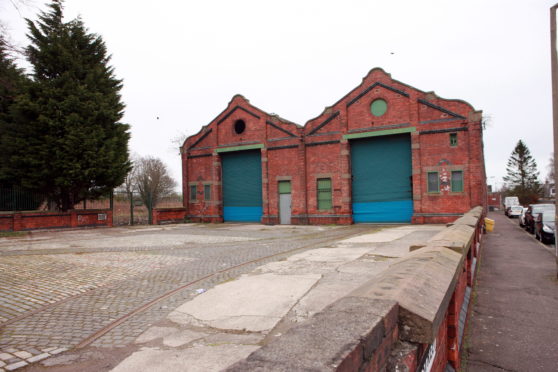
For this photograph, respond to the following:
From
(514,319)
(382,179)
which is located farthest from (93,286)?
(382,179)

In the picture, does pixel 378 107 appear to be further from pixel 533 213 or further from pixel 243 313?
pixel 243 313

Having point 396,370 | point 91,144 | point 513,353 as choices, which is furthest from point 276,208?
point 396,370

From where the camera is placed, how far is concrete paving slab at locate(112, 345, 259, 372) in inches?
132

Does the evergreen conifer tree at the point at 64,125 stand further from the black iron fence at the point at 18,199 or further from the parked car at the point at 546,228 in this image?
the parked car at the point at 546,228

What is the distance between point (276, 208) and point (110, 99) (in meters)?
13.0

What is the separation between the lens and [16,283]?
7.11 m

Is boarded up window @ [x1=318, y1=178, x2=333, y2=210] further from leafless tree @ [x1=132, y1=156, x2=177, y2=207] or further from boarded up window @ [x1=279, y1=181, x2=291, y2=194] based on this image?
leafless tree @ [x1=132, y1=156, x2=177, y2=207]

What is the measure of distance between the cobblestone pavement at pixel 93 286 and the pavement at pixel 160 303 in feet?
0.07

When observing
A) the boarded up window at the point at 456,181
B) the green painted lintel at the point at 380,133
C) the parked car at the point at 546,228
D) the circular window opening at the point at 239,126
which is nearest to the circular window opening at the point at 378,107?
the green painted lintel at the point at 380,133

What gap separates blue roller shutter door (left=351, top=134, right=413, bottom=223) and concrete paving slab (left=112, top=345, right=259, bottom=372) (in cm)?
1901

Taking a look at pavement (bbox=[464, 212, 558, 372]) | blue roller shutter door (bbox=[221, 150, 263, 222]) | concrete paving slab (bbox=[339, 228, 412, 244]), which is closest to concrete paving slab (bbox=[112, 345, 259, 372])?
pavement (bbox=[464, 212, 558, 372])

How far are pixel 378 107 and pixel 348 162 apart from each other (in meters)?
3.81

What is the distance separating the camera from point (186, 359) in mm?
3551

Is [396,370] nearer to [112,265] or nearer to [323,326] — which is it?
[323,326]
